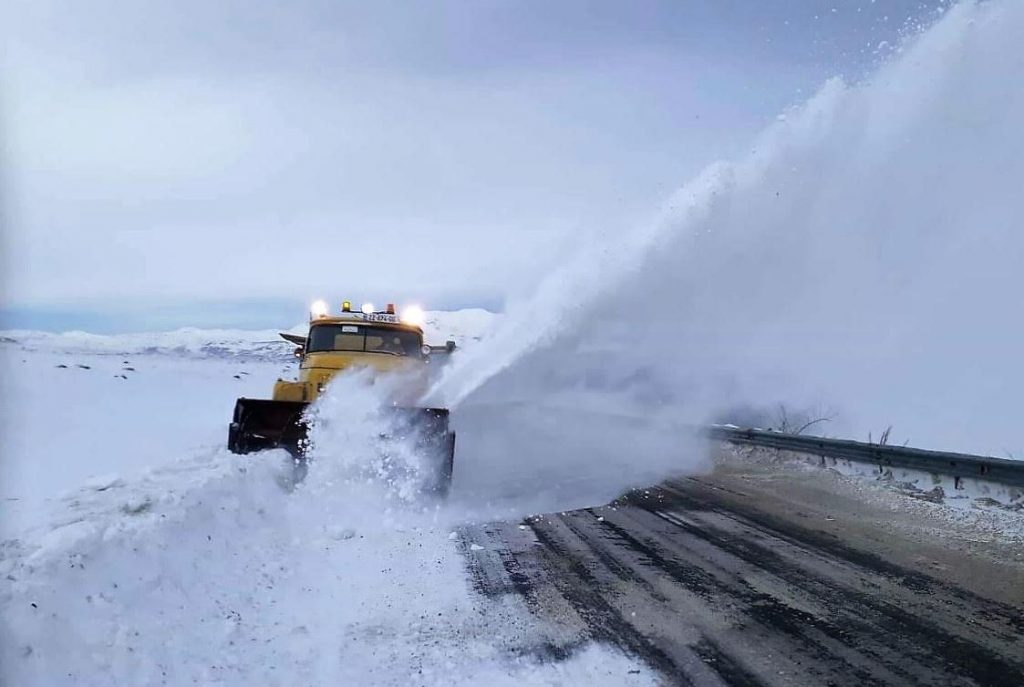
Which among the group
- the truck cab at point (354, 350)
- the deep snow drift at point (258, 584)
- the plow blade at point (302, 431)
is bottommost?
the deep snow drift at point (258, 584)

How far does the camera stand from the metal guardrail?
26.8 feet

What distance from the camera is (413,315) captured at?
1257cm

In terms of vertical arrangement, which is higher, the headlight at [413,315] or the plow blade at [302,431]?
the headlight at [413,315]

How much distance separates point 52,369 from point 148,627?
1479 inches

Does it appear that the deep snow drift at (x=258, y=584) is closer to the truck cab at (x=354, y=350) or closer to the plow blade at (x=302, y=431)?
the plow blade at (x=302, y=431)

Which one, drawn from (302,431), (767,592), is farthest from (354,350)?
(767,592)

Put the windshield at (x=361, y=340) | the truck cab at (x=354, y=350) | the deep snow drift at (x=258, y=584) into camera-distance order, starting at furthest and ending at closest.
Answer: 1. the windshield at (x=361, y=340)
2. the truck cab at (x=354, y=350)
3. the deep snow drift at (x=258, y=584)

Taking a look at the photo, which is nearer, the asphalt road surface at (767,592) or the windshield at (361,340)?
the asphalt road surface at (767,592)

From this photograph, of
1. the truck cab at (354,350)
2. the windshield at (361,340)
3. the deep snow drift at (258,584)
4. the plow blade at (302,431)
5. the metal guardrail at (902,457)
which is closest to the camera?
the deep snow drift at (258,584)

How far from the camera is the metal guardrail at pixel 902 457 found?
26.8ft

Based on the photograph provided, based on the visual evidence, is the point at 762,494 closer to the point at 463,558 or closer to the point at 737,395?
the point at 463,558

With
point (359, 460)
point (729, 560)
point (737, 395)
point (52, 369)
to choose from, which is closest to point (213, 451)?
point (359, 460)

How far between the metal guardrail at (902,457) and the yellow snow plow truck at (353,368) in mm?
6265

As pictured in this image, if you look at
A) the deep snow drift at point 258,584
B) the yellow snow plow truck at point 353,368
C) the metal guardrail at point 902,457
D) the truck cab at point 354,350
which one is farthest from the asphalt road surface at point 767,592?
the truck cab at point 354,350
